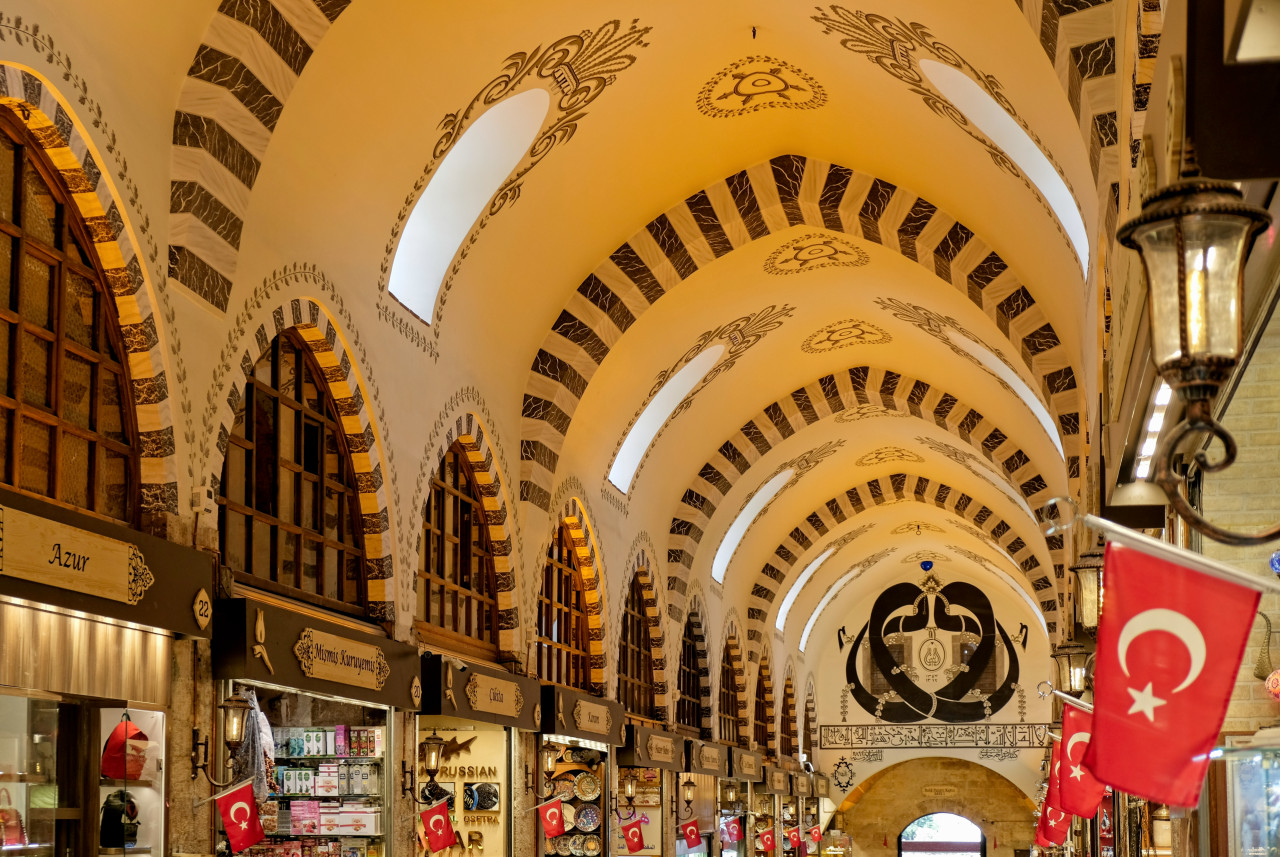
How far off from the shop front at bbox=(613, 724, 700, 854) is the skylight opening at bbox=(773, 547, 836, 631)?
23.9ft

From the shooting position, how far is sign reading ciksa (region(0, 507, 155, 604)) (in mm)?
4738

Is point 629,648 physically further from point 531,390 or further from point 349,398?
point 349,398

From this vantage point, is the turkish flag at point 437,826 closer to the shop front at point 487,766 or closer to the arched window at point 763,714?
the shop front at point 487,766

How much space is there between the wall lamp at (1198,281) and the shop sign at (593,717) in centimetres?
921

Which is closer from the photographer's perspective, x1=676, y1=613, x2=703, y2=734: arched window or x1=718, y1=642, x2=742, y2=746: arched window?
x1=676, y1=613, x2=703, y2=734: arched window

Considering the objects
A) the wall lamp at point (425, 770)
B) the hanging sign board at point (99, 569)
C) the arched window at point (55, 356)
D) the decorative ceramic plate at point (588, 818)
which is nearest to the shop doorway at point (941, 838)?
the decorative ceramic plate at point (588, 818)

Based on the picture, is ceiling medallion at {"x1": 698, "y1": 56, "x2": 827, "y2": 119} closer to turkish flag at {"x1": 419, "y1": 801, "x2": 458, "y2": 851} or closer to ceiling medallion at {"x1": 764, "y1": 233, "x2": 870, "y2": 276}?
ceiling medallion at {"x1": 764, "y1": 233, "x2": 870, "y2": 276}

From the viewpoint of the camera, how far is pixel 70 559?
5059 millimetres

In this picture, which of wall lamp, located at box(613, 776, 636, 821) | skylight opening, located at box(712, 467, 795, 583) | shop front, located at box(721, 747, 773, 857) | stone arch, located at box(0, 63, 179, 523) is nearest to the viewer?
stone arch, located at box(0, 63, 179, 523)

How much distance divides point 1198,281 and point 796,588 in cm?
2115

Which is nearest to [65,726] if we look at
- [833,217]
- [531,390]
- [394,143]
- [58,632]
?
[58,632]

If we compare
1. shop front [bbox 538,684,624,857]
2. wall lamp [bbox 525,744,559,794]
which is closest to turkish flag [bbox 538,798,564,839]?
wall lamp [bbox 525,744,559,794]

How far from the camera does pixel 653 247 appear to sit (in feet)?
37.1

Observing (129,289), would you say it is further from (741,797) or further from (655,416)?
(741,797)
